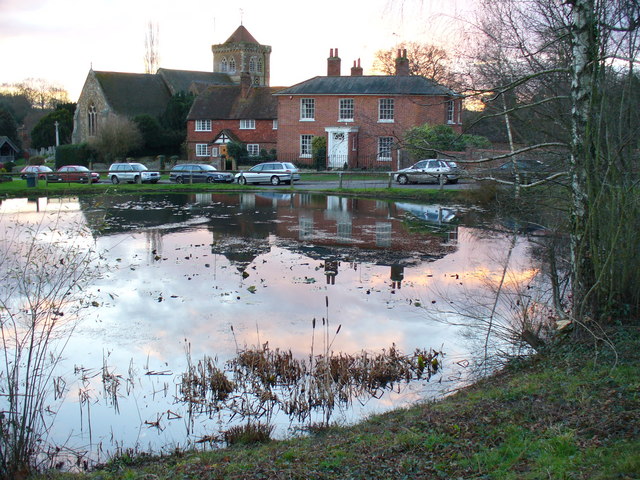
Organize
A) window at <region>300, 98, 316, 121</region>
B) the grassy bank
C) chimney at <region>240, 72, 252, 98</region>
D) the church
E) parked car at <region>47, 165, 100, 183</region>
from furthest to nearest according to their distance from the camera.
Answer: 1. chimney at <region>240, 72, 252, 98</region>
2. the church
3. window at <region>300, 98, 316, 121</region>
4. parked car at <region>47, 165, 100, 183</region>
5. the grassy bank

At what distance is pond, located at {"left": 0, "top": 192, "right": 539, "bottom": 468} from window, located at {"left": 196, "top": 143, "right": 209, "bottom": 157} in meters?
37.3

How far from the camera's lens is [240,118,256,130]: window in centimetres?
6012

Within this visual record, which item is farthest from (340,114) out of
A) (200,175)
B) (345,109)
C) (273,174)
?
(200,175)

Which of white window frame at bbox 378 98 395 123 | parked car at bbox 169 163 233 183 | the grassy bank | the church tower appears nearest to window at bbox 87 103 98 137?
the church tower

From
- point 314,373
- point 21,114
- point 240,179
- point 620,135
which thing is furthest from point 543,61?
point 21,114

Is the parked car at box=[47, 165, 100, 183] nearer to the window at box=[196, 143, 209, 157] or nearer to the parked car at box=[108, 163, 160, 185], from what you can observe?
the parked car at box=[108, 163, 160, 185]

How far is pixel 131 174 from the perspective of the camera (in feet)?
156

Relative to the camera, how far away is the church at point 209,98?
60.4 metres

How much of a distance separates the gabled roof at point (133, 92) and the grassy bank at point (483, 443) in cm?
6936

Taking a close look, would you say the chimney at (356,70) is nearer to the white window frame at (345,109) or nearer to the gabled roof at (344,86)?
the gabled roof at (344,86)

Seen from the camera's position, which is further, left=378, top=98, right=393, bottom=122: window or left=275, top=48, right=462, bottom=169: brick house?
left=378, top=98, right=393, bottom=122: window

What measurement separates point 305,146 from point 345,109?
4.70m

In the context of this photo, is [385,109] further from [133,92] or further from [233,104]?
[133,92]

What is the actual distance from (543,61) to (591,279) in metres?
5.04
